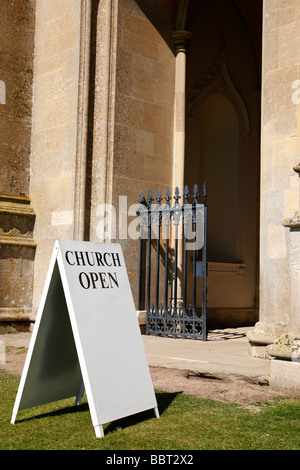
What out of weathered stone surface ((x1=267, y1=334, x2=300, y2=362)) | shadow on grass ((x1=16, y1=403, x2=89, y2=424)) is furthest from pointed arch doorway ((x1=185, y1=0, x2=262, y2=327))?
shadow on grass ((x1=16, y1=403, x2=89, y2=424))

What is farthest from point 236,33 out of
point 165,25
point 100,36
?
point 100,36

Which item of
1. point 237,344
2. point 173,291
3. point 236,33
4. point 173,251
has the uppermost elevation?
point 236,33

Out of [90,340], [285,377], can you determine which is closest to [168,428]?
[90,340]

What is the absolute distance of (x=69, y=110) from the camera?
10141 millimetres

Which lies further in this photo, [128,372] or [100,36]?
[100,36]

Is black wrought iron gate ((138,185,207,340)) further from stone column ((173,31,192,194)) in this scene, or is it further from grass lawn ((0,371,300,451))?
grass lawn ((0,371,300,451))

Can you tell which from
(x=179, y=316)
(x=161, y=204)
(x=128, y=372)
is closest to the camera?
(x=128, y=372)

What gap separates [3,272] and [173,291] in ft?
10.1

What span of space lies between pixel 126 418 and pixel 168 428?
47 centimetres

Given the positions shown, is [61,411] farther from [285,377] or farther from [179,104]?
[179,104]

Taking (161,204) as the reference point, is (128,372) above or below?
below

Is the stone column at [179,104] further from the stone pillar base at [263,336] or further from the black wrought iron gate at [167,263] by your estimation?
the stone pillar base at [263,336]

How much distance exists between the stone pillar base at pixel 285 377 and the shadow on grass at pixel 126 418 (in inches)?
34.7

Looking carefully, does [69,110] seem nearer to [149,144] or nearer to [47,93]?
[47,93]
